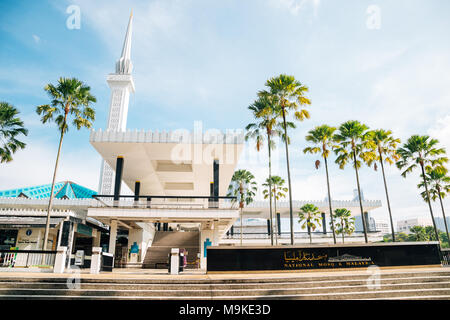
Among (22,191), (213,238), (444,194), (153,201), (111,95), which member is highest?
(111,95)

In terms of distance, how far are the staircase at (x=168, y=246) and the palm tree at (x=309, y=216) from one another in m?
22.8

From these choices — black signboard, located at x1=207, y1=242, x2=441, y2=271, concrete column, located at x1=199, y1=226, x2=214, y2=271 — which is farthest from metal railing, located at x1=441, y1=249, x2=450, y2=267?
concrete column, located at x1=199, y1=226, x2=214, y2=271

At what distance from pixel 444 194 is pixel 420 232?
99.4ft

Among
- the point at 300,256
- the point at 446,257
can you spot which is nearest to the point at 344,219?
the point at 446,257

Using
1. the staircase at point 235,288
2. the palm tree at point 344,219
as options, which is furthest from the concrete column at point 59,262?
the palm tree at point 344,219

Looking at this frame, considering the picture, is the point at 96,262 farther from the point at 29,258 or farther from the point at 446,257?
the point at 446,257

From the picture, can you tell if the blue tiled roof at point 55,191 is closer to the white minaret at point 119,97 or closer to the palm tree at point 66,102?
the palm tree at point 66,102

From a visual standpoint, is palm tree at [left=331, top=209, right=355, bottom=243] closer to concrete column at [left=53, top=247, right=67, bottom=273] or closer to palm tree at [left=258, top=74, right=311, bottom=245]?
palm tree at [left=258, top=74, right=311, bottom=245]

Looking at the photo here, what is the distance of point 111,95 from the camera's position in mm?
125188

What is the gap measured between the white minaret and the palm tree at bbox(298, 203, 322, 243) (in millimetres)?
95846

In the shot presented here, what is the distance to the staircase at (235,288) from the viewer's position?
771 centimetres

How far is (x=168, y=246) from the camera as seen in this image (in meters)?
24.7
